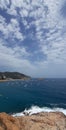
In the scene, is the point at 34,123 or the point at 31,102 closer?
the point at 34,123

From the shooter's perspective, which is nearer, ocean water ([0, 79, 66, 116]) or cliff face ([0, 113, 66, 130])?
cliff face ([0, 113, 66, 130])

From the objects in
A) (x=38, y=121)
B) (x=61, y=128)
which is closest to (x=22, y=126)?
(x=38, y=121)

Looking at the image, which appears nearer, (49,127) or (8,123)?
(8,123)

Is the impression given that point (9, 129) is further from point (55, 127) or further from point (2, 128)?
point (55, 127)

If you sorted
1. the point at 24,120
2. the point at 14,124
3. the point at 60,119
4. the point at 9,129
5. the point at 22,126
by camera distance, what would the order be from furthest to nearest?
the point at 60,119
the point at 24,120
the point at 22,126
the point at 14,124
the point at 9,129

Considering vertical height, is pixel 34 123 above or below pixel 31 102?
above

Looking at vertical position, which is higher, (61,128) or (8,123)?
(8,123)

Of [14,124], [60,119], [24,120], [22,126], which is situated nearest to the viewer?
[14,124]

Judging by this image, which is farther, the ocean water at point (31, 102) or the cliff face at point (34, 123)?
the ocean water at point (31, 102)
